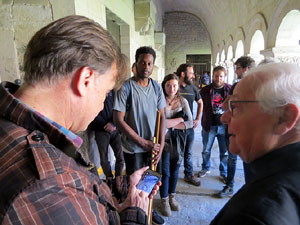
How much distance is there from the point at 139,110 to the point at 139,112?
2 cm

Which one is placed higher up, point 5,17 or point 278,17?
point 278,17

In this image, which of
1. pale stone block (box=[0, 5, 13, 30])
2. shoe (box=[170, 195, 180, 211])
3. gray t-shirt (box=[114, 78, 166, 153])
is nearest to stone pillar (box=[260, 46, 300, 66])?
gray t-shirt (box=[114, 78, 166, 153])

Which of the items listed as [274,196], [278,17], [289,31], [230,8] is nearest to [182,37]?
[230,8]

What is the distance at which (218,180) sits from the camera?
3.24m

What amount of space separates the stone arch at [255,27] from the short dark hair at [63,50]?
5376 mm

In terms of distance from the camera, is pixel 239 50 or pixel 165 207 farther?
pixel 239 50

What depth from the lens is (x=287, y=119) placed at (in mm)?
788

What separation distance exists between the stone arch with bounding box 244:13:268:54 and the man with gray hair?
4.95m

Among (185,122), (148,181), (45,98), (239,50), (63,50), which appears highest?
(239,50)

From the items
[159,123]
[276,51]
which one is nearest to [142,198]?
[159,123]

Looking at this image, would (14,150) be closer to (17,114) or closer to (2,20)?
(17,114)

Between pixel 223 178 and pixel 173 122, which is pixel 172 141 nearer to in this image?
pixel 173 122

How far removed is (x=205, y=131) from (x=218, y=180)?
820mm

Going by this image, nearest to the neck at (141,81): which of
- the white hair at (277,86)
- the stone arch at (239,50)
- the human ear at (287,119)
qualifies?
the white hair at (277,86)
